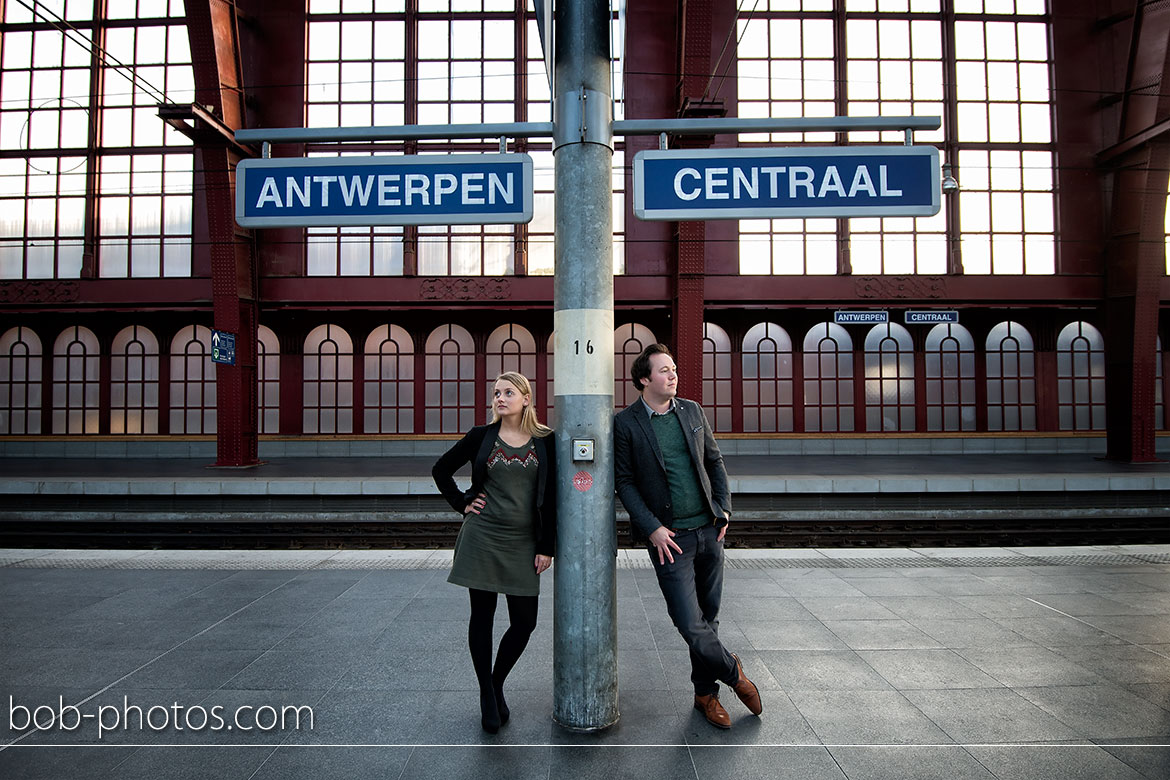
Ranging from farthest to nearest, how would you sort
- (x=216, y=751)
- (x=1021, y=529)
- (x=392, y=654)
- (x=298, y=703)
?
1. (x=1021, y=529)
2. (x=392, y=654)
3. (x=298, y=703)
4. (x=216, y=751)

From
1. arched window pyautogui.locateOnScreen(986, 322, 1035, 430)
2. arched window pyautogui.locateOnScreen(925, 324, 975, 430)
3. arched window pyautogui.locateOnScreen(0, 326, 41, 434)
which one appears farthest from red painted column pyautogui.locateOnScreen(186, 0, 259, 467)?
arched window pyautogui.locateOnScreen(986, 322, 1035, 430)

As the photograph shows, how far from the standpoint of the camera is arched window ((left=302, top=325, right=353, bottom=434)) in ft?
65.3

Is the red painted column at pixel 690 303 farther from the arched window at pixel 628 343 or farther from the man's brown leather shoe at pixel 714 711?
the man's brown leather shoe at pixel 714 711

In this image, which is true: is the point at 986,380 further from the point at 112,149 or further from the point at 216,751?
the point at 112,149

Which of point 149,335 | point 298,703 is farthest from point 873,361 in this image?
point 149,335

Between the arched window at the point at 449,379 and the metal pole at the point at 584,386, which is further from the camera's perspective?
the arched window at the point at 449,379

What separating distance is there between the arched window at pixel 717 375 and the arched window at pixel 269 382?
1257 cm

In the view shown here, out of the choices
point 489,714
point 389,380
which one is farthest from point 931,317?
point 489,714

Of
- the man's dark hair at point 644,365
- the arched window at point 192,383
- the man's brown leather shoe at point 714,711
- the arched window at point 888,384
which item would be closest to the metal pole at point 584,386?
the man's dark hair at point 644,365

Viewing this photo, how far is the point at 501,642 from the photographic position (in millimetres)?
3480

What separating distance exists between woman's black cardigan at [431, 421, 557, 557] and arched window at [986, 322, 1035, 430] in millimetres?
20573

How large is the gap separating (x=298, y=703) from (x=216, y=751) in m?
0.55

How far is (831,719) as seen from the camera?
11.5 ft

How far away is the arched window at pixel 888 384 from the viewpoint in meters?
20.0
